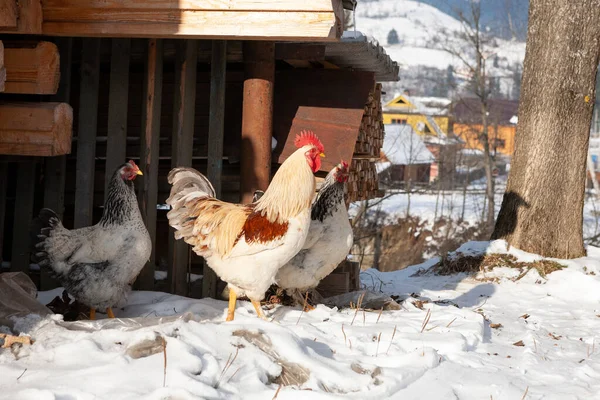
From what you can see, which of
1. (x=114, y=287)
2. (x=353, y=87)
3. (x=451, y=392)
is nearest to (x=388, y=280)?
(x=353, y=87)

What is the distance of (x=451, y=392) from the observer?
4.23 metres

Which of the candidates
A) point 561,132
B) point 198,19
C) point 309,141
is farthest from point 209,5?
point 561,132

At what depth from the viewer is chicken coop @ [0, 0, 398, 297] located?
5.45 meters

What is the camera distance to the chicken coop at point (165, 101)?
545 cm

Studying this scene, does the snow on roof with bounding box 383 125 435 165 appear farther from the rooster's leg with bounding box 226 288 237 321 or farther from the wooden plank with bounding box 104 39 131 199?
the rooster's leg with bounding box 226 288 237 321

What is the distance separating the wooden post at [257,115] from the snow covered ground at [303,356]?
117 cm

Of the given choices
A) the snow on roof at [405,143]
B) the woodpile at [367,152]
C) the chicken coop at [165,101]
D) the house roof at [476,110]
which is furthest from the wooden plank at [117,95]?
the snow on roof at [405,143]

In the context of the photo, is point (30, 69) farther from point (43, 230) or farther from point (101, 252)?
point (101, 252)

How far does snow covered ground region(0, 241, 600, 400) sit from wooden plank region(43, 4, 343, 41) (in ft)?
6.98

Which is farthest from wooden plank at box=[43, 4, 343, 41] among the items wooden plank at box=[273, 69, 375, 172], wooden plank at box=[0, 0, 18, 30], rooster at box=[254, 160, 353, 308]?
wooden plank at box=[273, 69, 375, 172]

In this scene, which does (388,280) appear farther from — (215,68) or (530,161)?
(215,68)

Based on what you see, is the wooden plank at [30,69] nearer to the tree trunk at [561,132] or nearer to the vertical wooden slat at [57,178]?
the vertical wooden slat at [57,178]

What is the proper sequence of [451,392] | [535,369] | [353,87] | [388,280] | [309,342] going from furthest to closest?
[388,280] < [353,87] < [535,369] < [309,342] < [451,392]

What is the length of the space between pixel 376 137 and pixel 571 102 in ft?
9.69
